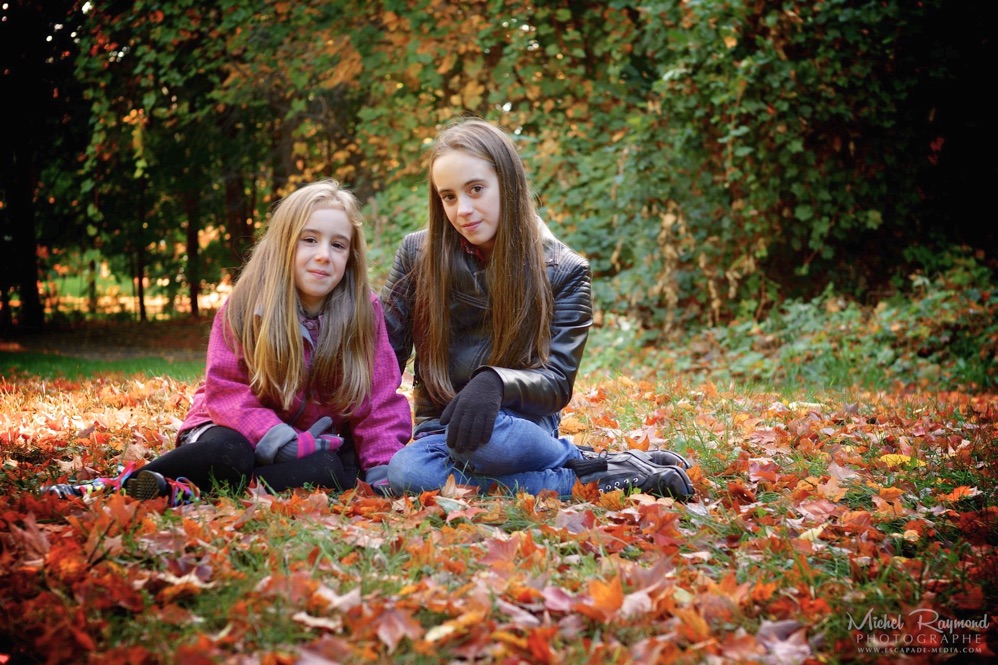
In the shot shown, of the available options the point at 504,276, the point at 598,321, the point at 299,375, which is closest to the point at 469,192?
the point at 504,276

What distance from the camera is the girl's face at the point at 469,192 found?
287cm

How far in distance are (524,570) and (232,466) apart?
1.18 m

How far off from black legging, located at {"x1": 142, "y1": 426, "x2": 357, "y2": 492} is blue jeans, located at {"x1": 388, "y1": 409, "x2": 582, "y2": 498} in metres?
0.26

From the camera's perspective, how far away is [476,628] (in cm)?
169

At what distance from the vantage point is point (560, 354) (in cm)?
294

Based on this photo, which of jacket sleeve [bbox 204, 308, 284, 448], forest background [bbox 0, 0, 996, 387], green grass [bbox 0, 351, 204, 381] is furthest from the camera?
forest background [bbox 0, 0, 996, 387]

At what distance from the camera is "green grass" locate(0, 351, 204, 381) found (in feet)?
19.9

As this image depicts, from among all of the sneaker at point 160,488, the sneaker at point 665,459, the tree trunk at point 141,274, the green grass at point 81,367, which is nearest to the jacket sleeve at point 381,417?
the sneaker at point 160,488

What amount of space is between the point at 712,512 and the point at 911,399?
8.74 feet

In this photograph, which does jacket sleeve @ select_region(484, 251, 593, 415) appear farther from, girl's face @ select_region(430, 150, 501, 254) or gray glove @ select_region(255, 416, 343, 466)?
gray glove @ select_region(255, 416, 343, 466)

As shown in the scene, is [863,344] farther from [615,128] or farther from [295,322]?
[295,322]

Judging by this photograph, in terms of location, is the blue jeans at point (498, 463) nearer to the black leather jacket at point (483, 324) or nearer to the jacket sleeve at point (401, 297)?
the black leather jacket at point (483, 324)
